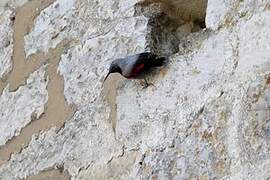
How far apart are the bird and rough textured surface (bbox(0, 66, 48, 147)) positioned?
0.38m

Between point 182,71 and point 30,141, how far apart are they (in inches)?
22.4

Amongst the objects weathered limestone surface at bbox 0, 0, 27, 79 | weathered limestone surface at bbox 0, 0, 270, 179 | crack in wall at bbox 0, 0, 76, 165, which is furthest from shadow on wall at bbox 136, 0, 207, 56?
weathered limestone surface at bbox 0, 0, 27, 79

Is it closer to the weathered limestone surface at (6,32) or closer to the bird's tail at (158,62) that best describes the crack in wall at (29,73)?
the weathered limestone surface at (6,32)

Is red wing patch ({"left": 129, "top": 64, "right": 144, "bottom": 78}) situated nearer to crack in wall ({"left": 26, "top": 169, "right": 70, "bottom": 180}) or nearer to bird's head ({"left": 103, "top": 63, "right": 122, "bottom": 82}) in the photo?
bird's head ({"left": 103, "top": 63, "right": 122, "bottom": 82})

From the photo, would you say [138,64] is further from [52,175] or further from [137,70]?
[52,175]

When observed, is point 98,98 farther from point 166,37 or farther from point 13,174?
point 13,174

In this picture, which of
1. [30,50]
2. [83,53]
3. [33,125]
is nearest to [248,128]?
[83,53]

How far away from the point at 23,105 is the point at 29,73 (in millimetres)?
107

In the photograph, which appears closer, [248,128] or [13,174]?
[248,128]

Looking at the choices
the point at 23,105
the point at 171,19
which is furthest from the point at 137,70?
the point at 23,105

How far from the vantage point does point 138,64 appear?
170 centimetres

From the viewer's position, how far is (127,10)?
188 centimetres

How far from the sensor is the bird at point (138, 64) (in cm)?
171

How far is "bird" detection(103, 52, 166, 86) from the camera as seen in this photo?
1705 millimetres
